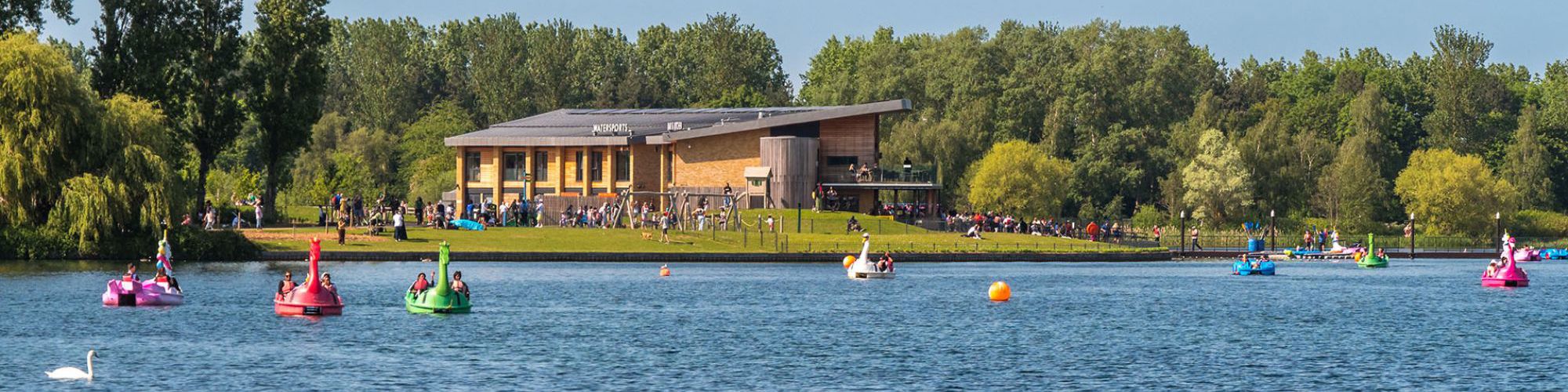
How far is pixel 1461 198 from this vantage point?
135375mm

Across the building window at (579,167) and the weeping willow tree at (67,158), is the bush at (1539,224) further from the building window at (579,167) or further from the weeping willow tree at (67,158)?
the weeping willow tree at (67,158)

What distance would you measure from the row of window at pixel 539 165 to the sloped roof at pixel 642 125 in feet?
3.84

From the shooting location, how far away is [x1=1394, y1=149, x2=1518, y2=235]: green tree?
136m

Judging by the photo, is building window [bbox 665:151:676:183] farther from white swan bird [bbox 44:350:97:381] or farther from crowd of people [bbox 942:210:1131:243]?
white swan bird [bbox 44:350:97:381]

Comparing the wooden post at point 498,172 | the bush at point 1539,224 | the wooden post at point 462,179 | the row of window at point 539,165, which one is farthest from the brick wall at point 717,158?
the bush at point 1539,224

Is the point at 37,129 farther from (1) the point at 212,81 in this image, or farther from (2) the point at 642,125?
(2) the point at 642,125

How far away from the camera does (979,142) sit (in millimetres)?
145250

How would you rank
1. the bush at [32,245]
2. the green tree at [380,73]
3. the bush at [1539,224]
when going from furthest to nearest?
the green tree at [380,73] → the bush at [1539,224] → the bush at [32,245]

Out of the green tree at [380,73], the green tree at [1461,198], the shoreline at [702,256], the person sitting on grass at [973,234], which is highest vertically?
the green tree at [380,73]

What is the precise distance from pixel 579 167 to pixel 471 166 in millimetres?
6896

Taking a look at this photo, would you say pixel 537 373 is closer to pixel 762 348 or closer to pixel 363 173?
pixel 762 348

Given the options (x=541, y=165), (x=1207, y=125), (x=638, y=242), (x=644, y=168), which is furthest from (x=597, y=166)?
(x=1207, y=125)

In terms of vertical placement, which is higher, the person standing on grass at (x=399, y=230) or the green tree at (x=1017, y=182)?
the green tree at (x=1017, y=182)

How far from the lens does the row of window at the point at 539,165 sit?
118562mm
